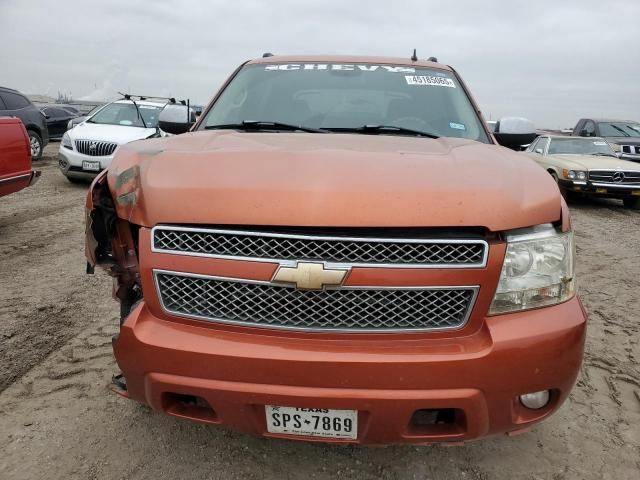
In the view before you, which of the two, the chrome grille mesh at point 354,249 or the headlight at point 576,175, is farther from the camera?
the headlight at point 576,175

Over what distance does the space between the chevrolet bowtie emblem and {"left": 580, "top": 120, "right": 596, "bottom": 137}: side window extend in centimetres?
1490

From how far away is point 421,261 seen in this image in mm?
1698

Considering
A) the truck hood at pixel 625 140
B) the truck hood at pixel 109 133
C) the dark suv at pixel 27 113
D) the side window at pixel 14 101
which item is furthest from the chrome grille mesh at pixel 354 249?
the truck hood at pixel 625 140

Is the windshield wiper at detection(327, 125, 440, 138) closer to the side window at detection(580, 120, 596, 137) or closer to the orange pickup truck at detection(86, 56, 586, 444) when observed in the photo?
the orange pickup truck at detection(86, 56, 586, 444)

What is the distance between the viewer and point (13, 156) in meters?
5.48

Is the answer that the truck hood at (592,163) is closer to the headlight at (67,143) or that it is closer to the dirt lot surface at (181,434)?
the dirt lot surface at (181,434)

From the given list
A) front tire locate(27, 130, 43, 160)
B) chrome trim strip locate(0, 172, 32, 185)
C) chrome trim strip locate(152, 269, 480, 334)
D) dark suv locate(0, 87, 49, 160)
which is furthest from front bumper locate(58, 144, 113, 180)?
chrome trim strip locate(152, 269, 480, 334)

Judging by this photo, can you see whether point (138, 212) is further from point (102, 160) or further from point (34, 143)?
point (34, 143)

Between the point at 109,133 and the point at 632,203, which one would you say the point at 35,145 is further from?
the point at 632,203

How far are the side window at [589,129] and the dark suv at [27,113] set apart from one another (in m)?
14.4

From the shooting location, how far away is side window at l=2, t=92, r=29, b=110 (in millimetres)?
11414

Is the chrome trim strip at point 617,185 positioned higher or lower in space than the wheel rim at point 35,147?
higher

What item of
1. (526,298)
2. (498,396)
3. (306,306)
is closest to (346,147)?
(306,306)

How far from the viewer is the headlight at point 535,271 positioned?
5.77 ft
